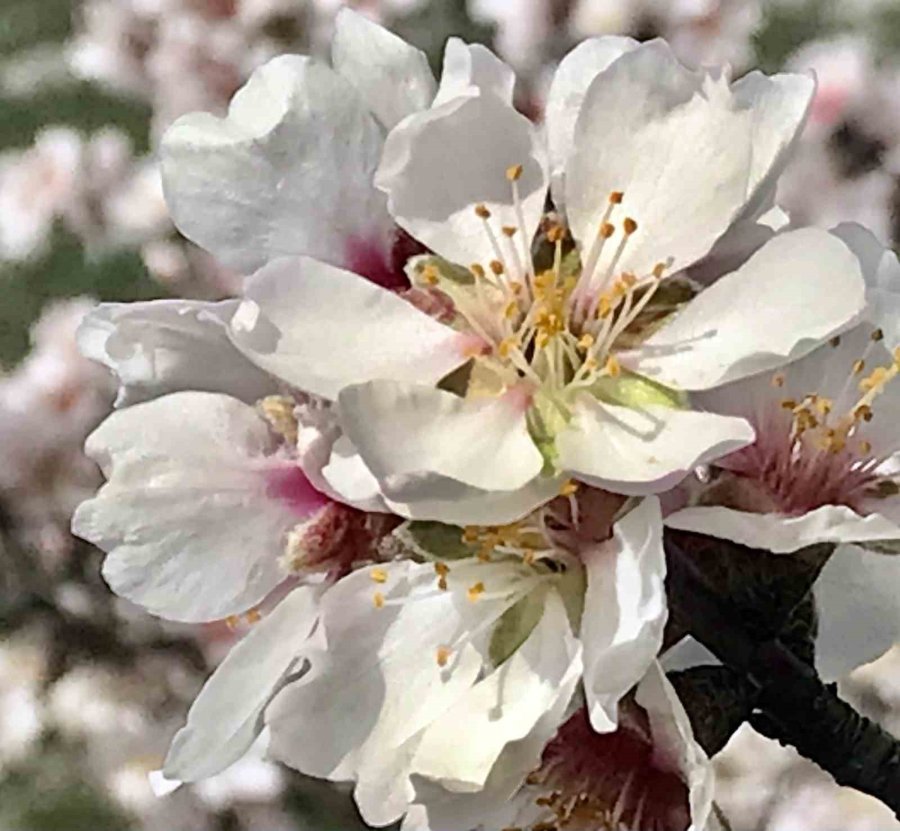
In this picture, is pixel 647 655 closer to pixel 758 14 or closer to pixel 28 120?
pixel 758 14

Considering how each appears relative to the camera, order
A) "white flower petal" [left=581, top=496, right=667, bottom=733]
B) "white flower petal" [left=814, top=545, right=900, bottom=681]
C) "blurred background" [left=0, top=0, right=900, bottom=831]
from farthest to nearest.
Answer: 1. "blurred background" [left=0, top=0, right=900, bottom=831]
2. "white flower petal" [left=814, top=545, right=900, bottom=681]
3. "white flower petal" [left=581, top=496, right=667, bottom=733]

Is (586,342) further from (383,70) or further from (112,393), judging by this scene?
(112,393)

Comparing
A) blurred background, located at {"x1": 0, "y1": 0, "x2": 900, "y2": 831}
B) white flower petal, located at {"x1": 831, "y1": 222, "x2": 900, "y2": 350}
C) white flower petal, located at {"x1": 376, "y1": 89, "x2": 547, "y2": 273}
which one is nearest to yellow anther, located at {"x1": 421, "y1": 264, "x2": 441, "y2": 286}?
white flower petal, located at {"x1": 376, "y1": 89, "x2": 547, "y2": 273}

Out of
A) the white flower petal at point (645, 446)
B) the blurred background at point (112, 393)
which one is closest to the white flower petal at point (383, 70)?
the white flower petal at point (645, 446)

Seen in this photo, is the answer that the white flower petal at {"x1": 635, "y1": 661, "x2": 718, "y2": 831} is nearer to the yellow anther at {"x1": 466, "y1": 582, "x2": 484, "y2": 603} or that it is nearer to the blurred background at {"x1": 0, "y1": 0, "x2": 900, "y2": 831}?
the yellow anther at {"x1": 466, "y1": 582, "x2": 484, "y2": 603}

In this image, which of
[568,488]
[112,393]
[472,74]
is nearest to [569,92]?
[472,74]
